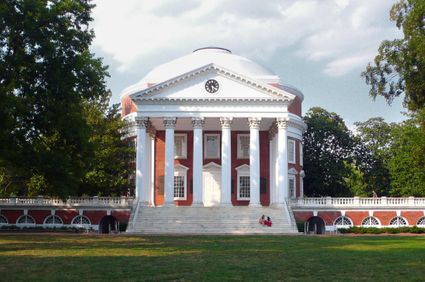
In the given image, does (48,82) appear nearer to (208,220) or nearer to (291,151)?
(208,220)

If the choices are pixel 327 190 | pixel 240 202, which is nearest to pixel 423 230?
pixel 240 202

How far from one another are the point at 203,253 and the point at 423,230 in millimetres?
27837

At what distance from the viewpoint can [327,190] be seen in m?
66.7

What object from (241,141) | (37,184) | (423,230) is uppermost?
(241,141)

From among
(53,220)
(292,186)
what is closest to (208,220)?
(53,220)

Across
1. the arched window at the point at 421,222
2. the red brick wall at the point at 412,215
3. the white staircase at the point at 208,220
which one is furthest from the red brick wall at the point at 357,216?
the white staircase at the point at 208,220

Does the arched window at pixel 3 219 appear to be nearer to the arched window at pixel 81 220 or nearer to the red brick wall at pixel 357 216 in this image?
the arched window at pixel 81 220

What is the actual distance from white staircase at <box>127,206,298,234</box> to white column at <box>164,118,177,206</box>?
1.18 m

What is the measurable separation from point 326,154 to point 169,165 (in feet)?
86.1

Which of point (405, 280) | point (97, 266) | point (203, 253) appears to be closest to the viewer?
point (405, 280)

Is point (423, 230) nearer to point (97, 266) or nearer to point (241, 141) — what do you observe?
point (241, 141)

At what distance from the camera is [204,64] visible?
59.3 metres

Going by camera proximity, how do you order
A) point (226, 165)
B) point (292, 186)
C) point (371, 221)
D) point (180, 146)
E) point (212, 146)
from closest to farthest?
point (226, 165), point (371, 221), point (180, 146), point (212, 146), point (292, 186)

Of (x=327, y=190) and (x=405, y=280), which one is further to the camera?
(x=327, y=190)
